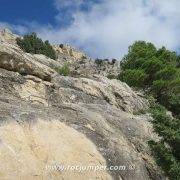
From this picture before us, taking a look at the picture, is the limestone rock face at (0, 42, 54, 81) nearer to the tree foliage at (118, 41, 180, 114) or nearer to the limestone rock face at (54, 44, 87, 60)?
the tree foliage at (118, 41, 180, 114)

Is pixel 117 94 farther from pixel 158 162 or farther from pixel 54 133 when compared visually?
pixel 54 133

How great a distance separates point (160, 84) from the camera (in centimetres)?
4753

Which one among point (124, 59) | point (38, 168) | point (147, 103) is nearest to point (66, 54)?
point (124, 59)

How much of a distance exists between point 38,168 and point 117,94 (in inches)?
628

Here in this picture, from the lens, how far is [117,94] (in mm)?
34375

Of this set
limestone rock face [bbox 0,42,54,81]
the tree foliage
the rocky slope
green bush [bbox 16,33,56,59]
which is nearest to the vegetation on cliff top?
the tree foliage

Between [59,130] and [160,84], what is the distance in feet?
89.7

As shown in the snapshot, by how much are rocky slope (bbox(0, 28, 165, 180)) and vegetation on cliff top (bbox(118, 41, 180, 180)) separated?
2.65 feet

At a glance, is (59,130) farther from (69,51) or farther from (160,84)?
(69,51)

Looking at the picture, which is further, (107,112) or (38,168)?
(107,112)

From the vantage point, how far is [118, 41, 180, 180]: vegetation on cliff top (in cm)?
2647

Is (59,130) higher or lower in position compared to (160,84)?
lower

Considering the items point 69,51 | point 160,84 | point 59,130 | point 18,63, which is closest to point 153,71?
point 160,84

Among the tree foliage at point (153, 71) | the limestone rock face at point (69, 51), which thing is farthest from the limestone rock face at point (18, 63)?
the limestone rock face at point (69, 51)
